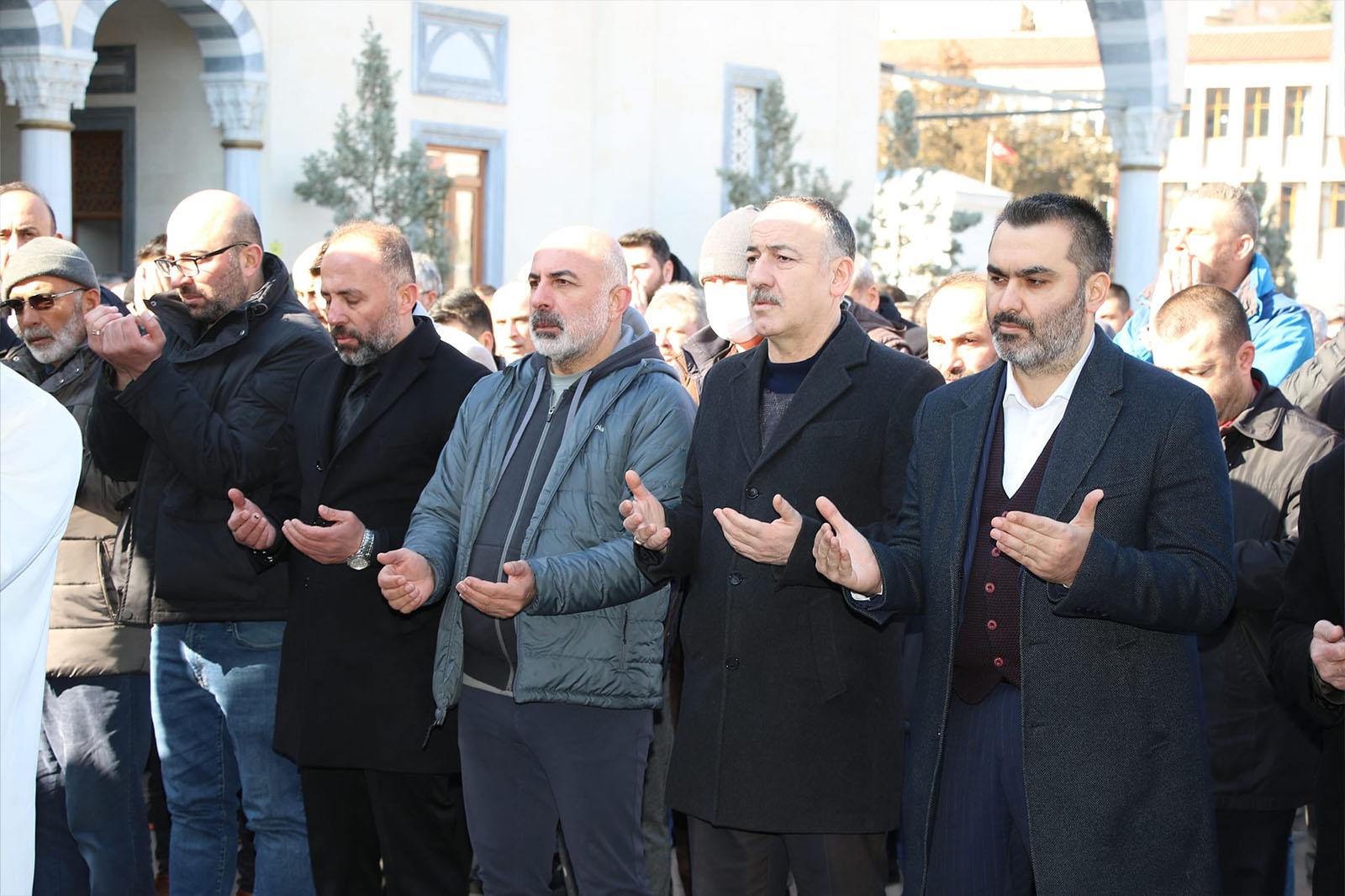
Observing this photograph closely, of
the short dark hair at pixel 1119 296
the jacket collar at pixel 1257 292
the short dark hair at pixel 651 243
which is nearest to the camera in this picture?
the jacket collar at pixel 1257 292

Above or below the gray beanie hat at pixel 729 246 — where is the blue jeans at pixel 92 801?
below

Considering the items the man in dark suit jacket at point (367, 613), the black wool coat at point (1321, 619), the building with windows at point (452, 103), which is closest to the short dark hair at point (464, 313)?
the man in dark suit jacket at point (367, 613)

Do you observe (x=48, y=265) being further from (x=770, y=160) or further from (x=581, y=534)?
(x=770, y=160)

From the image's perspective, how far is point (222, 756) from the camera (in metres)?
4.69

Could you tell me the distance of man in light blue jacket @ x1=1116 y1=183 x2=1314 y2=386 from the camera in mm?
5164

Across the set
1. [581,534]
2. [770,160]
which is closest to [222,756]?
[581,534]

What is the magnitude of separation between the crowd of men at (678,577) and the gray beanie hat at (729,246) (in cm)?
3

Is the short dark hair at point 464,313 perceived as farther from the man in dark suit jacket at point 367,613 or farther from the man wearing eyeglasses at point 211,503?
the man in dark suit jacket at point 367,613

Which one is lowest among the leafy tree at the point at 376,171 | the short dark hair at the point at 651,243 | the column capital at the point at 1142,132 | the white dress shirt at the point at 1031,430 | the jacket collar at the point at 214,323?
the white dress shirt at the point at 1031,430

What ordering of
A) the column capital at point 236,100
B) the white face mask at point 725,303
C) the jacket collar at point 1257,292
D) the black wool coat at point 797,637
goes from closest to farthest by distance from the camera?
1. the black wool coat at point 797,637
2. the jacket collar at point 1257,292
3. the white face mask at point 725,303
4. the column capital at point 236,100

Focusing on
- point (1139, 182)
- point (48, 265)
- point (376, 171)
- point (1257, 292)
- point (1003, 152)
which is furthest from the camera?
point (1003, 152)

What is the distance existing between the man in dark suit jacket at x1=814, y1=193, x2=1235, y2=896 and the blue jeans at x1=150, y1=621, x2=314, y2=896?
6.32 ft

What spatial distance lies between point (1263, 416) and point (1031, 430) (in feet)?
3.21

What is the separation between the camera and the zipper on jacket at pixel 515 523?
3949 mm
